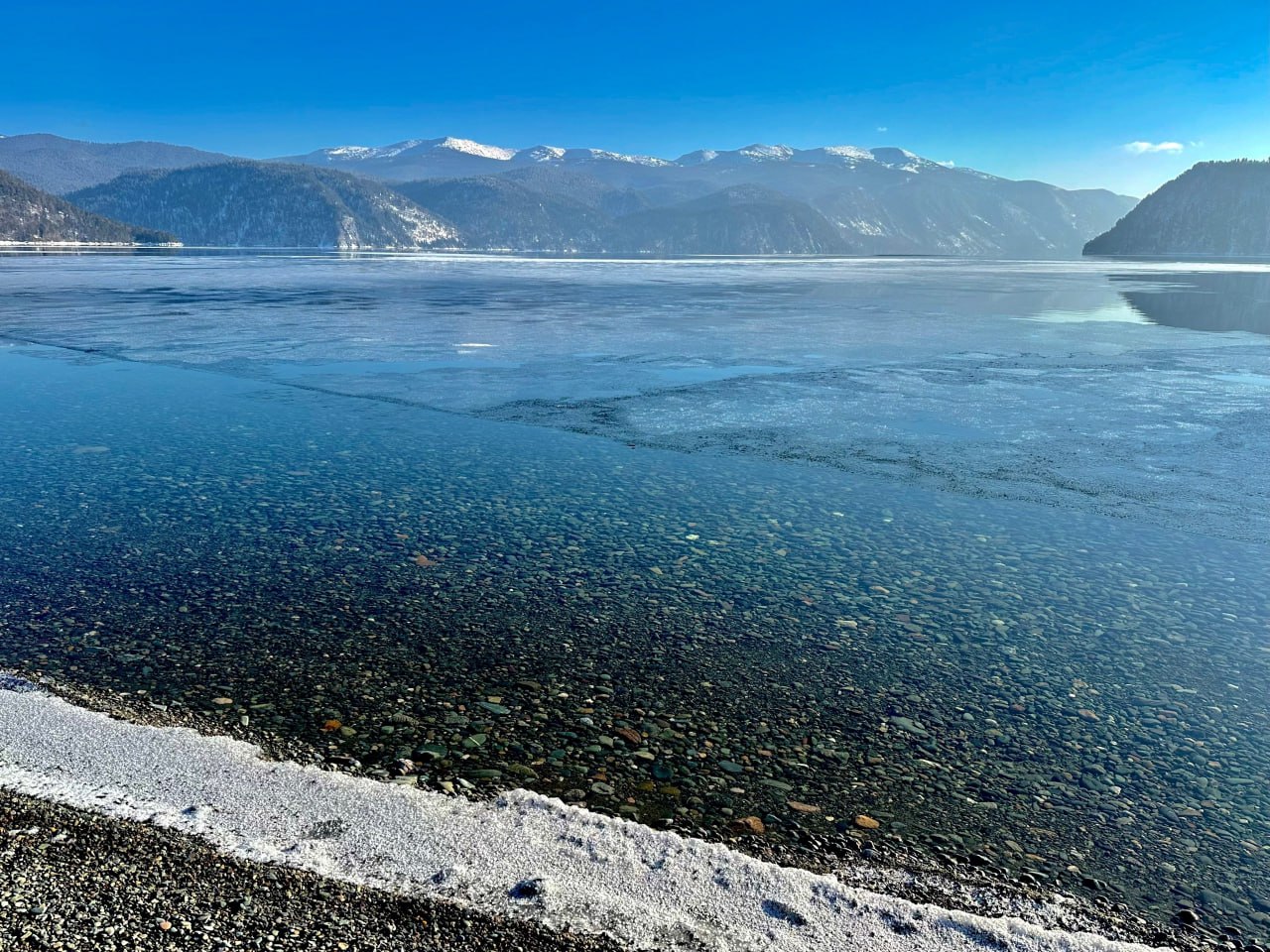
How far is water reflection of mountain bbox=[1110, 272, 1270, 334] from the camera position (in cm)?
3322

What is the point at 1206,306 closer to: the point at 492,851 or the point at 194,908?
the point at 492,851

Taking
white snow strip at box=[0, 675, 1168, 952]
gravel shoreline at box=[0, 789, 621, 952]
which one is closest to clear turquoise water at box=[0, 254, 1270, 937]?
white snow strip at box=[0, 675, 1168, 952]

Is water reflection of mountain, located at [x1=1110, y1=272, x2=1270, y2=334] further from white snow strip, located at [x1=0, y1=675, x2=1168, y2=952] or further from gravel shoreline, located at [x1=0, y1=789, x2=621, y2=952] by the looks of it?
gravel shoreline, located at [x1=0, y1=789, x2=621, y2=952]

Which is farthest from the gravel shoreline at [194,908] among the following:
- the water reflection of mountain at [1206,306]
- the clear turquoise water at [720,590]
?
the water reflection of mountain at [1206,306]

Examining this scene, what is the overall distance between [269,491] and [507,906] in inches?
299

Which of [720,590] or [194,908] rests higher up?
[194,908]

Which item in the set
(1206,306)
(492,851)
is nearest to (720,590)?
(492,851)

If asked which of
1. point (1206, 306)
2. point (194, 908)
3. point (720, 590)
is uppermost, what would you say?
point (1206, 306)

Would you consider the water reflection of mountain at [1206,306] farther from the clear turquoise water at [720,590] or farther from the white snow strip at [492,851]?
the white snow strip at [492,851]

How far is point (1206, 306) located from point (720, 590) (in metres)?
44.3

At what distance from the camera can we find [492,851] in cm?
405

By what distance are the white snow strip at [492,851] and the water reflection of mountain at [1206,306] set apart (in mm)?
33484

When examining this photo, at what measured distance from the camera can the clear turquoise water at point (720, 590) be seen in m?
4.82

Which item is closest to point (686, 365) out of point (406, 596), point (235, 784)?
point (406, 596)
